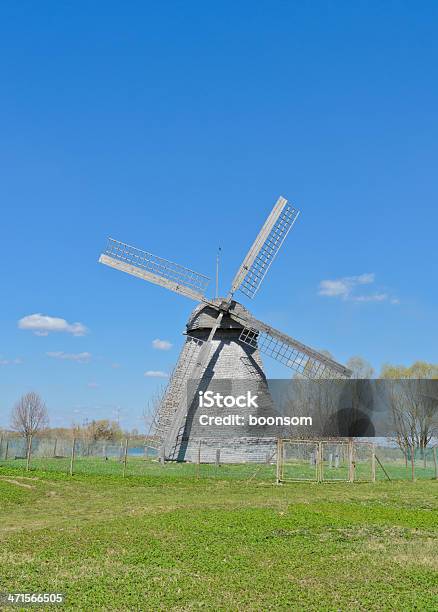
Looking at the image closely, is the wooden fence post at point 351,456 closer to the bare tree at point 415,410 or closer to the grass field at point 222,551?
the grass field at point 222,551

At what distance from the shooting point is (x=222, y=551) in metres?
10.7

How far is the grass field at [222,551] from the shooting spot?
8.07 metres

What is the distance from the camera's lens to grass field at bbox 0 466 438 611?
26.5 ft

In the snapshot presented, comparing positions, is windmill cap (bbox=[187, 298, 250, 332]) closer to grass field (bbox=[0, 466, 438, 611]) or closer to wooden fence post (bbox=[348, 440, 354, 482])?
wooden fence post (bbox=[348, 440, 354, 482])

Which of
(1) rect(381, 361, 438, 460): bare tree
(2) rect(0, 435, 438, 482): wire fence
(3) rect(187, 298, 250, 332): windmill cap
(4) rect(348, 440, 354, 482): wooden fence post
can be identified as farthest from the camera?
(1) rect(381, 361, 438, 460): bare tree

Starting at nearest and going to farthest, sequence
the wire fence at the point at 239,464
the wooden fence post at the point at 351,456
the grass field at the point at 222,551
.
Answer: the grass field at the point at 222,551
the wooden fence post at the point at 351,456
the wire fence at the point at 239,464

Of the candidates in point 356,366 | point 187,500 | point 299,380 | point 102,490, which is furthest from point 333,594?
point 356,366

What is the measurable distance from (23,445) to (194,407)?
21148 mm

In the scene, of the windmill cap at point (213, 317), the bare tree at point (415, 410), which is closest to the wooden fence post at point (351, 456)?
the windmill cap at point (213, 317)

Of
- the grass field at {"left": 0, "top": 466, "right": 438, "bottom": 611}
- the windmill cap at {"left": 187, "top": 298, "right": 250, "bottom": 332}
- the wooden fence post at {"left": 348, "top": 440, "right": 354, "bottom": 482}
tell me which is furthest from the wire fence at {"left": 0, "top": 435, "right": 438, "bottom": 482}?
the grass field at {"left": 0, "top": 466, "right": 438, "bottom": 611}

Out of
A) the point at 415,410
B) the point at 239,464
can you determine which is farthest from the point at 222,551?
the point at 415,410

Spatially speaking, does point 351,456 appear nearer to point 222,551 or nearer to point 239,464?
point 239,464

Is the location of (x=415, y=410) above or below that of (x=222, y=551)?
above

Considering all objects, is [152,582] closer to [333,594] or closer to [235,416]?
[333,594]
